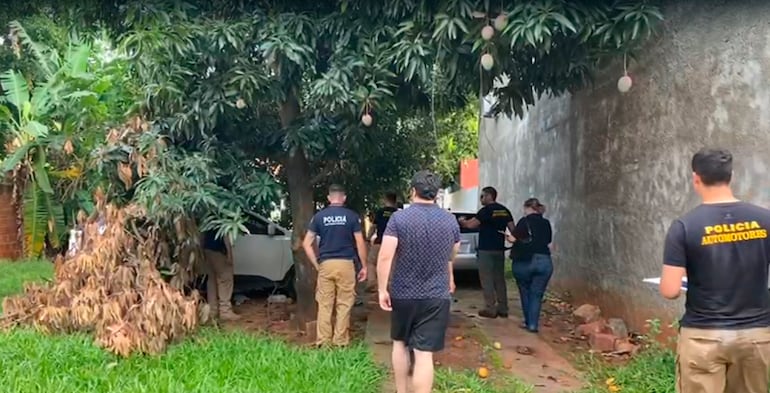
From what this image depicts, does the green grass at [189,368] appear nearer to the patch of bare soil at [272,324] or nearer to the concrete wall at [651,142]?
the patch of bare soil at [272,324]

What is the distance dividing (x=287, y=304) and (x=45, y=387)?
473 centimetres

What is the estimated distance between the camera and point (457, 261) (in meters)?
12.3

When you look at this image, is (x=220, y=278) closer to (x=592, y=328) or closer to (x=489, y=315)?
(x=489, y=315)

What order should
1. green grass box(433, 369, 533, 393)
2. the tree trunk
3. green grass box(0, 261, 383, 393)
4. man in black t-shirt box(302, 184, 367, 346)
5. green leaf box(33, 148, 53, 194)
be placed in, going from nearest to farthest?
green grass box(0, 261, 383, 393)
green grass box(433, 369, 533, 393)
man in black t-shirt box(302, 184, 367, 346)
the tree trunk
green leaf box(33, 148, 53, 194)

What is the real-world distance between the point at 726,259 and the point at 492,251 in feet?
18.1

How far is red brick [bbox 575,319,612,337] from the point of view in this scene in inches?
313

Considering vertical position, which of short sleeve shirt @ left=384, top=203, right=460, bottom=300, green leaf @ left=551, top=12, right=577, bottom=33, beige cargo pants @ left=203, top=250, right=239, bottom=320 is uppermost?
green leaf @ left=551, top=12, right=577, bottom=33

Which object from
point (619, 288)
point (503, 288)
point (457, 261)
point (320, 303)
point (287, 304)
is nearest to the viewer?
point (320, 303)

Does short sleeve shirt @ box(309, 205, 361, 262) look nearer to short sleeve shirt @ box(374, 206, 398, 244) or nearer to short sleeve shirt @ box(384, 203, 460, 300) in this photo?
short sleeve shirt @ box(384, 203, 460, 300)

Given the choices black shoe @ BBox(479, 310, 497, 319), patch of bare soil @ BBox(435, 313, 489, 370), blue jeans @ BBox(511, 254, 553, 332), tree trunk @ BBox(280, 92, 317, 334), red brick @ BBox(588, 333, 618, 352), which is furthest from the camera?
black shoe @ BBox(479, 310, 497, 319)

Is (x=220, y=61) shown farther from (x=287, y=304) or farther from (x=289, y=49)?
(x=287, y=304)

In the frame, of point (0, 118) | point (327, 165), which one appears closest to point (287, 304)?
point (327, 165)

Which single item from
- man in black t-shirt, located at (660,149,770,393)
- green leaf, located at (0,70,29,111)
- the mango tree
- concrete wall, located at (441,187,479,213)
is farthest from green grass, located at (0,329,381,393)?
concrete wall, located at (441,187,479,213)

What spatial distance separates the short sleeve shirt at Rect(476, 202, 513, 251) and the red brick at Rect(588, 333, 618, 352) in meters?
1.94
